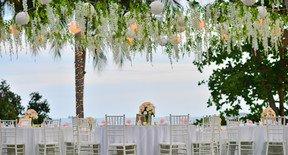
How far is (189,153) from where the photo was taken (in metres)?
9.48

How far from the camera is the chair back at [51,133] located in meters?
10.3

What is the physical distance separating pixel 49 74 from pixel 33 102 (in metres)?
1.57

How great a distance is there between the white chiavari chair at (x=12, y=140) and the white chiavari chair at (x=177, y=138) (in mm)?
2295

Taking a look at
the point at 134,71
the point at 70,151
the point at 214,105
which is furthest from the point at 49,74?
the point at 70,151

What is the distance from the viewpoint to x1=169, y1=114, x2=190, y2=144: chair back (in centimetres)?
924

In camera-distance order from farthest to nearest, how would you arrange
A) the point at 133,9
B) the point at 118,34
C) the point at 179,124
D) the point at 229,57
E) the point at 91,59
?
1. the point at 229,57
2. the point at 91,59
3. the point at 118,34
4. the point at 133,9
5. the point at 179,124

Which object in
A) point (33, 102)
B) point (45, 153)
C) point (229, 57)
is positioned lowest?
point (45, 153)

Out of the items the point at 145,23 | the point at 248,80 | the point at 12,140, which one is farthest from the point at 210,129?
the point at 248,80

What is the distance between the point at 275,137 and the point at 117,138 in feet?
8.38

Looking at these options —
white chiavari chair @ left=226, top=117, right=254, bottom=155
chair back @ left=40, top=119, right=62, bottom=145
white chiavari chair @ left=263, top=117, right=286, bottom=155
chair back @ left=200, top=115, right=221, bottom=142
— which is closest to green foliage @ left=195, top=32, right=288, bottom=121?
white chiavari chair @ left=226, top=117, right=254, bottom=155

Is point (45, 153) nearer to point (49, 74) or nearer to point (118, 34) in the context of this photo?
point (118, 34)

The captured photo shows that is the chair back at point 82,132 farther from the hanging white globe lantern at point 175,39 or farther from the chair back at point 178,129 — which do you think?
the hanging white globe lantern at point 175,39

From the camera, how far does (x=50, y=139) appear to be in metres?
10.6

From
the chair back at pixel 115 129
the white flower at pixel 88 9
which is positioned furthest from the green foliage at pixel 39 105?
the chair back at pixel 115 129
